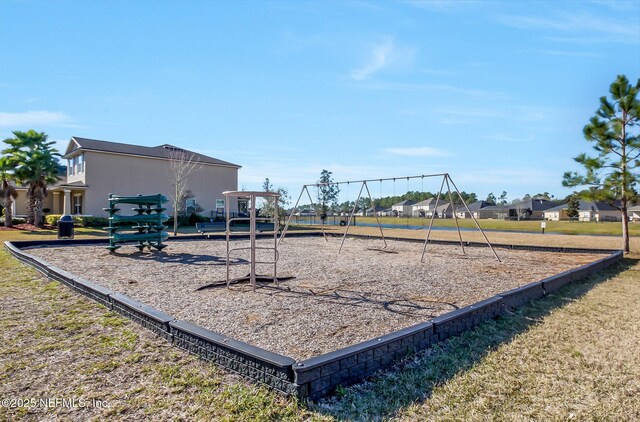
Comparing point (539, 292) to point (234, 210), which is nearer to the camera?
point (539, 292)

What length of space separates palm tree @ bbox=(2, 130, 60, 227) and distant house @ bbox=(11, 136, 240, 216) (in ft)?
5.96

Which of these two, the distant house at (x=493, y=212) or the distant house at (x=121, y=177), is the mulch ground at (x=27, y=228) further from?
the distant house at (x=493, y=212)

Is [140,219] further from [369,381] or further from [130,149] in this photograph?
[130,149]

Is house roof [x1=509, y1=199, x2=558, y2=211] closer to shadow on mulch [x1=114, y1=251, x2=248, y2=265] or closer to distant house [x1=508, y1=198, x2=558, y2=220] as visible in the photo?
distant house [x1=508, y1=198, x2=558, y2=220]

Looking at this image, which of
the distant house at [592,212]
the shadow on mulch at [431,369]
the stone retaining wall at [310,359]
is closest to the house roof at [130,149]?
the stone retaining wall at [310,359]

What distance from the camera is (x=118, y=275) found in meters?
6.11

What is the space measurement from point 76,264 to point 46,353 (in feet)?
16.6

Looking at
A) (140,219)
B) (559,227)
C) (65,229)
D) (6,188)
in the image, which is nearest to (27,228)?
(6,188)

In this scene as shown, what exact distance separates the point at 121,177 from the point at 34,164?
15.9ft

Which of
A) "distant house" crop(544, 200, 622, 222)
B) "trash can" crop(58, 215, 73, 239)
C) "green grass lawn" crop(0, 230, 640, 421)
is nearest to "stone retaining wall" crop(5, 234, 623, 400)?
"green grass lawn" crop(0, 230, 640, 421)

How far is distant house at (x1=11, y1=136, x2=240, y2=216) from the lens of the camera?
21344mm

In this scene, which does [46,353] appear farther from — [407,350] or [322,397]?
[407,350]

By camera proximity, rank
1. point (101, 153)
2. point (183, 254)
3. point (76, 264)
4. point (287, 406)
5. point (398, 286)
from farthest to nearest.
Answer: point (101, 153) → point (183, 254) → point (76, 264) → point (398, 286) → point (287, 406)

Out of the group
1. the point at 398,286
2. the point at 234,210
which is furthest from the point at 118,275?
the point at 234,210
